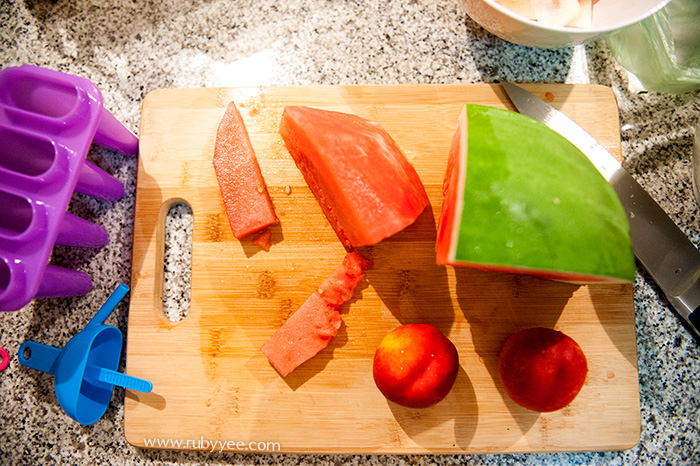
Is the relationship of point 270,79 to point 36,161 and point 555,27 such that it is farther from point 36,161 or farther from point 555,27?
point 555,27

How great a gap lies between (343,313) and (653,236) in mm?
1140

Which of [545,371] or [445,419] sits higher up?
[545,371]

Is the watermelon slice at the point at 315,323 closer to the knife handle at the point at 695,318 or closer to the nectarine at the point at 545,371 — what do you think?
the nectarine at the point at 545,371

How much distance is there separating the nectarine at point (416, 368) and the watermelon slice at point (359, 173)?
343mm

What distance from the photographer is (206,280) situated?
1.58 m

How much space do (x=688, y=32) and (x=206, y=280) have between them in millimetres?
2025

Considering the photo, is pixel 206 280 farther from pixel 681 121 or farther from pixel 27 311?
pixel 681 121

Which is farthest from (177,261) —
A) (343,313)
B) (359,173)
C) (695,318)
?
(695,318)

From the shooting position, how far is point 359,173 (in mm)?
1399

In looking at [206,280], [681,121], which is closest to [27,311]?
[206,280]

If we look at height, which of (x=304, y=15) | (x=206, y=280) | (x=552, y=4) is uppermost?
(x=552, y=4)

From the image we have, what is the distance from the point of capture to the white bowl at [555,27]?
1249 mm

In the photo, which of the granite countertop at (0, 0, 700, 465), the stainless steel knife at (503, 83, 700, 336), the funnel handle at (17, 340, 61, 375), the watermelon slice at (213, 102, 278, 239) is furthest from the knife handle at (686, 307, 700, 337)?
the funnel handle at (17, 340, 61, 375)

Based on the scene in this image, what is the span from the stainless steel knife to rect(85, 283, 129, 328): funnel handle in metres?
1.66
